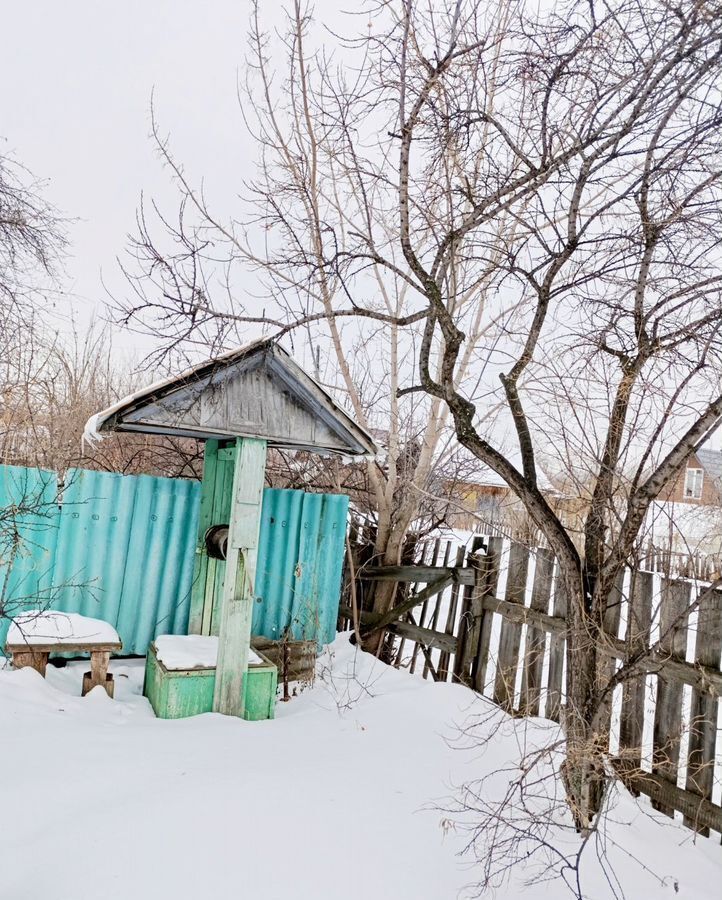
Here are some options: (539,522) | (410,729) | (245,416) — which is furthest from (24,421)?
(539,522)

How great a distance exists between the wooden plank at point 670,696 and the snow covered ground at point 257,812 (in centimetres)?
31

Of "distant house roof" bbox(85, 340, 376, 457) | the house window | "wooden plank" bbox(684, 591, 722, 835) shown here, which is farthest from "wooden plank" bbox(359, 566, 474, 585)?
"wooden plank" bbox(684, 591, 722, 835)

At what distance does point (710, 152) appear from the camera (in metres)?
3.22

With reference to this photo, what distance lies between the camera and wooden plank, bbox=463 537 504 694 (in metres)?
5.31

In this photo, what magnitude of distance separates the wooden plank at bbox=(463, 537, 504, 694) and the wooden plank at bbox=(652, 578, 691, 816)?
1657mm

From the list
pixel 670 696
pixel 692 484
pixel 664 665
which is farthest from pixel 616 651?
pixel 692 484

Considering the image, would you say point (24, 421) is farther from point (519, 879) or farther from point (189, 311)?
point (519, 879)

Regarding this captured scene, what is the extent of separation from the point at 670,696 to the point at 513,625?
4.54 ft

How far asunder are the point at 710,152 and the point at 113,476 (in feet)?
16.0

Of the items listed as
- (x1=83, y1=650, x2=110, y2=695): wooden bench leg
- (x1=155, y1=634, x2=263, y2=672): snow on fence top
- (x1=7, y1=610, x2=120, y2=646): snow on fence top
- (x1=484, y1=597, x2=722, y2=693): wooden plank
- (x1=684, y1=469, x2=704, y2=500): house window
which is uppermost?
(x1=684, y1=469, x2=704, y2=500): house window

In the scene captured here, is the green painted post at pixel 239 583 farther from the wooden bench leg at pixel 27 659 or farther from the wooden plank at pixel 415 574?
the wooden plank at pixel 415 574

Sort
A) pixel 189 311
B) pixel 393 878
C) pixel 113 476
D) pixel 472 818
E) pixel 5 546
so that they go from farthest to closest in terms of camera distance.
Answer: pixel 113 476, pixel 5 546, pixel 189 311, pixel 472 818, pixel 393 878

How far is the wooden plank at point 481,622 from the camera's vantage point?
5312 mm

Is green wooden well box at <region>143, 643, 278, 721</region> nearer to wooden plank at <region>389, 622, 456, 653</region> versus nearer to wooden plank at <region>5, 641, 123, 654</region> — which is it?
wooden plank at <region>5, 641, 123, 654</region>
